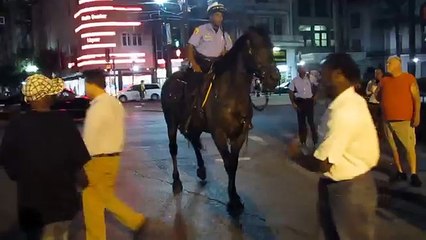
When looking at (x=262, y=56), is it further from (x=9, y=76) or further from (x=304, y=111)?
(x=9, y=76)

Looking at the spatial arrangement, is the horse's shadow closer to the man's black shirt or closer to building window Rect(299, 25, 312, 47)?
the man's black shirt

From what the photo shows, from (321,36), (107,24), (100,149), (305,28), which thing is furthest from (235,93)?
(321,36)

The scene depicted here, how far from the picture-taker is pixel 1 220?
27.6ft

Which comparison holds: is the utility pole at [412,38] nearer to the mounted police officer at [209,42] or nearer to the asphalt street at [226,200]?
the asphalt street at [226,200]

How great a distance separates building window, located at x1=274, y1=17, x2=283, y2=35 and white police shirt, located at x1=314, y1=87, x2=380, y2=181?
205 ft

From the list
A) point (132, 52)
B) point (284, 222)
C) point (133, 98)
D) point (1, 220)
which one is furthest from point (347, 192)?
point (132, 52)

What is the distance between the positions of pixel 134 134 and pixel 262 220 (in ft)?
43.6

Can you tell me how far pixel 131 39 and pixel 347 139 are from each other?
59.3 metres

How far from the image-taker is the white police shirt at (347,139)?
4.08 metres

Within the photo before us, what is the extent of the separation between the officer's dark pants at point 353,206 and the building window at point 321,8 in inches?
2668

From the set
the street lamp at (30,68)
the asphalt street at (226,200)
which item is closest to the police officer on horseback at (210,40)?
the asphalt street at (226,200)

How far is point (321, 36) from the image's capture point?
2795 inches

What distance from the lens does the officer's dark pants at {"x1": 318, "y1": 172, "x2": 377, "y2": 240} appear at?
4.19 m

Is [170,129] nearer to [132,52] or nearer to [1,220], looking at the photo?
[1,220]
